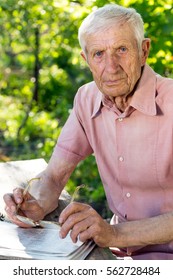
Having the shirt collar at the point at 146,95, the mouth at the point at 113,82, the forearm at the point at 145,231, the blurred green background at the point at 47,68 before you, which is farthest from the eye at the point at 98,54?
the blurred green background at the point at 47,68

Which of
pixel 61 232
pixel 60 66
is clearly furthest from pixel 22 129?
pixel 61 232

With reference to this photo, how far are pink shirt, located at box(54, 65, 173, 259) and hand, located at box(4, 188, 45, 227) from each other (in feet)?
1.19

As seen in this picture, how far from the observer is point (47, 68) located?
757 cm

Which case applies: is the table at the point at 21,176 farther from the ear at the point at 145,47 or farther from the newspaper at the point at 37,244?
the ear at the point at 145,47

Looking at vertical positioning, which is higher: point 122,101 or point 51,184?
point 122,101

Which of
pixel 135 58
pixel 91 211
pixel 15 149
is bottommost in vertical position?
pixel 15 149

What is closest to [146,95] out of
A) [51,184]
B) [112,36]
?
[112,36]

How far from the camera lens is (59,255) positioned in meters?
2.04

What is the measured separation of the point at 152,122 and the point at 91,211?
1.92ft

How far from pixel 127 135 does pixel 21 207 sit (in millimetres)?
531

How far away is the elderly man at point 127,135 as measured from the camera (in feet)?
7.89

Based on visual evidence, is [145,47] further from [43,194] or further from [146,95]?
[43,194]

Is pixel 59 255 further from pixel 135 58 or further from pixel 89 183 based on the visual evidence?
pixel 89 183

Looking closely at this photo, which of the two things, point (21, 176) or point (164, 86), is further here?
point (21, 176)
